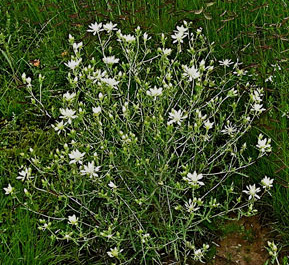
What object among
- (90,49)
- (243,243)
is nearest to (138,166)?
(243,243)

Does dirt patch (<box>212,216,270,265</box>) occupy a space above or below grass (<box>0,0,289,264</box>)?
below

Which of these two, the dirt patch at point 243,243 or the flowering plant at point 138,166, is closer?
the flowering plant at point 138,166

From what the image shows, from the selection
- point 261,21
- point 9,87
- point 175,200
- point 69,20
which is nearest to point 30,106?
point 9,87

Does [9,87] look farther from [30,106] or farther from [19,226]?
[19,226]

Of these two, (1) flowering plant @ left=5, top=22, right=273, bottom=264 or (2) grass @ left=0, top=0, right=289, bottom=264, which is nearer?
(1) flowering plant @ left=5, top=22, right=273, bottom=264
